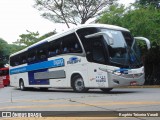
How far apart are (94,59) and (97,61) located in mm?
226

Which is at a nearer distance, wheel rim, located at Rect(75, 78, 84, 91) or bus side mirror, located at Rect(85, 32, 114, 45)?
bus side mirror, located at Rect(85, 32, 114, 45)

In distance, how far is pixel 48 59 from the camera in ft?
67.5

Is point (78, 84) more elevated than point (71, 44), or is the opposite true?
point (71, 44)

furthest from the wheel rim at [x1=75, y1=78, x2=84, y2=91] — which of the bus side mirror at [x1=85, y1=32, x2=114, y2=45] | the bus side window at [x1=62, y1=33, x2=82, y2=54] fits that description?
the bus side mirror at [x1=85, y1=32, x2=114, y2=45]

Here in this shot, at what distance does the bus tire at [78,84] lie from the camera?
1733cm

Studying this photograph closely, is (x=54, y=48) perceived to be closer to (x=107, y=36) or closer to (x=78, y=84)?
(x=78, y=84)

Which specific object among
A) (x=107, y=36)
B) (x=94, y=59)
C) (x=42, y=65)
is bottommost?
(x=94, y=59)

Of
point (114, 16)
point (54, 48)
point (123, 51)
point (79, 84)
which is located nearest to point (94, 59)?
point (123, 51)

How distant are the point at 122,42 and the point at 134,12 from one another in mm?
10253

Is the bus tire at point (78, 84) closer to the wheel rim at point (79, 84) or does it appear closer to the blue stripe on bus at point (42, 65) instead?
the wheel rim at point (79, 84)

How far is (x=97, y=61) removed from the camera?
16.1 meters

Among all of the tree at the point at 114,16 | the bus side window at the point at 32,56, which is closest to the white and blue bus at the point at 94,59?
the bus side window at the point at 32,56

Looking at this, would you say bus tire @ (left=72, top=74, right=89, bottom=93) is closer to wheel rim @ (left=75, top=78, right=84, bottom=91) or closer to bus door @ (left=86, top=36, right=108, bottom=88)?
wheel rim @ (left=75, top=78, right=84, bottom=91)

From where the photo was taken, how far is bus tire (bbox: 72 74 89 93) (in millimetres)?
17328
